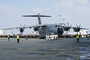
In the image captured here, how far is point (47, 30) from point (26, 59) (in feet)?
114

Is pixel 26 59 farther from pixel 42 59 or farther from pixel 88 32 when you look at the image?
pixel 88 32

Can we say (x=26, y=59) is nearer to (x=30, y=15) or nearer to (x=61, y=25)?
(x=61, y=25)

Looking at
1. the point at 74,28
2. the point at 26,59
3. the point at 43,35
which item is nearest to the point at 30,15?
the point at 43,35

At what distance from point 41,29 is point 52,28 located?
5.19 m

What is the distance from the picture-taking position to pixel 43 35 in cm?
4422

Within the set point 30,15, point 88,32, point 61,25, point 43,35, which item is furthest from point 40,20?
point 88,32

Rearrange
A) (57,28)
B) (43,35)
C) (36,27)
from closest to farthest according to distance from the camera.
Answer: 1. (57,28)
2. (43,35)
3. (36,27)

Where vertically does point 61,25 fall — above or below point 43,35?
above

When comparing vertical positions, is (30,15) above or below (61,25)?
above

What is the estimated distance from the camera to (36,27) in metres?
47.2

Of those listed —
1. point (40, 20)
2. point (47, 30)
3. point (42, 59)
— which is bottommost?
point (42, 59)

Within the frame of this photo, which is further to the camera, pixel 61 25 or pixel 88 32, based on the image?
pixel 88 32

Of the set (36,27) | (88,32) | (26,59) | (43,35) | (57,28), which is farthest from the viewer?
(88,32)

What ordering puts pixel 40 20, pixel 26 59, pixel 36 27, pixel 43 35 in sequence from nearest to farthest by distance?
pixel 26 59, pixel 43 35, pixel 36 27, pixel 40 20
